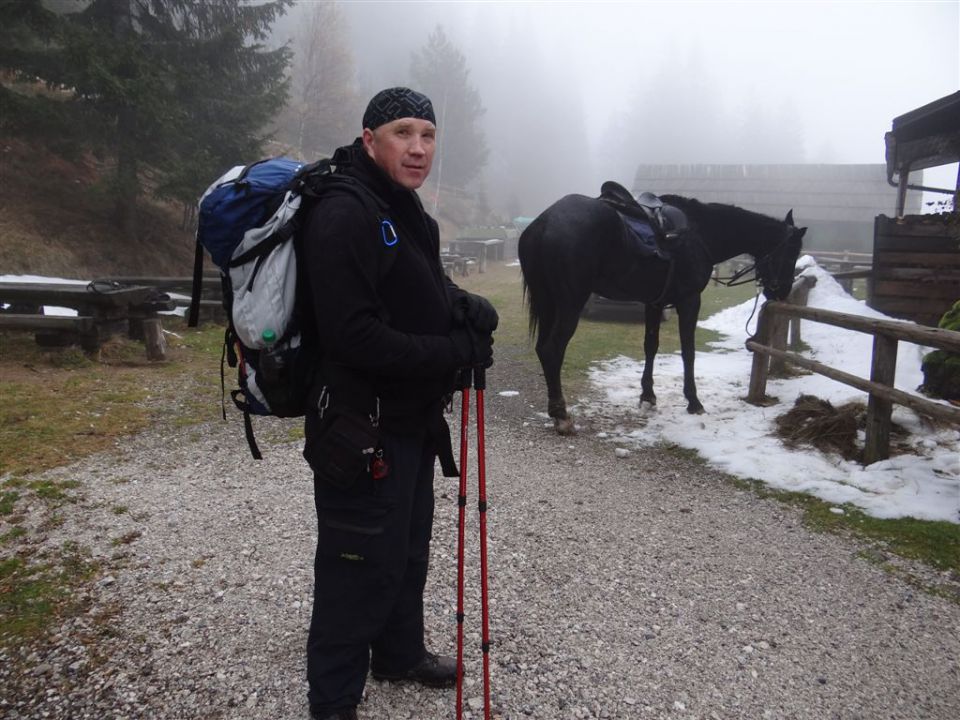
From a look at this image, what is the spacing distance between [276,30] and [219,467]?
6846 cm

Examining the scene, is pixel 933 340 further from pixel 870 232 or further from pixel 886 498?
pixel 870 232

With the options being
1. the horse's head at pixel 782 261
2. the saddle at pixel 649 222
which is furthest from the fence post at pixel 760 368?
the saddle at pixel 649 222

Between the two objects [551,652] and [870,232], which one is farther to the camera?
[870,232]

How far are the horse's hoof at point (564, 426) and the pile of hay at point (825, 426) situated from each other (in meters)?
2.10

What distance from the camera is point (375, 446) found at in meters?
2.08

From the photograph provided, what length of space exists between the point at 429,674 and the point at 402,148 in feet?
7.31

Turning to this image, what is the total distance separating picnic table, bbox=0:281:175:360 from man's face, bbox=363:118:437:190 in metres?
7.81

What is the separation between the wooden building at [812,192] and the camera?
3472 centimetres

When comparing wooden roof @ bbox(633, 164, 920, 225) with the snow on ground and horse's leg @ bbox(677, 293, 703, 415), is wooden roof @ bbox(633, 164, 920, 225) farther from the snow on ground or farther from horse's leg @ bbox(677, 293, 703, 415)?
horse's leg @ bbox(677, 293, 703, 415)

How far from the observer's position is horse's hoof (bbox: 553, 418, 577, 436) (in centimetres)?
645

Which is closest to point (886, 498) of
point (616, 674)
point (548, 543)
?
point (548, 543)

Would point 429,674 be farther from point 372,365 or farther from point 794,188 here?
point 794,188

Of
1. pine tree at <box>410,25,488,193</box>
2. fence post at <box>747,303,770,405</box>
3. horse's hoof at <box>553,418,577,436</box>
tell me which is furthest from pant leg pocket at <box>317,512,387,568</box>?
pine tree at <box>410,25,488,193</box>

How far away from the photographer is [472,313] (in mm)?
2348
